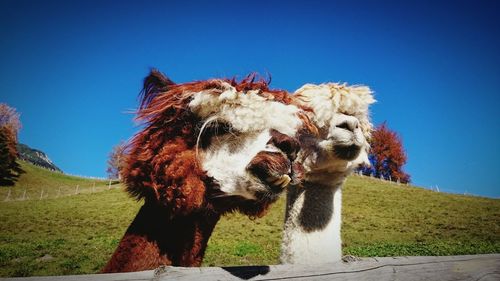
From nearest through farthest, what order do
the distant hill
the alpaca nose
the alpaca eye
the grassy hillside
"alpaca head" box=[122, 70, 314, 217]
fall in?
"alpaca head" box=[122, 70, 314, 217], the alpaca eye, the alpaca nose, the grassy hillside, the distant hill

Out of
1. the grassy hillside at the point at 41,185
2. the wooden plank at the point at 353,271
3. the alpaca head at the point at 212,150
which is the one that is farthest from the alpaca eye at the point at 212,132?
the grassy hillside at the point at 41,185

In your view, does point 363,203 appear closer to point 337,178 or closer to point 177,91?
point 337,178

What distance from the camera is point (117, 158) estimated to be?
68.6 inches

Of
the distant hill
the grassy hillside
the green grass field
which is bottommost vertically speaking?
the green grass field

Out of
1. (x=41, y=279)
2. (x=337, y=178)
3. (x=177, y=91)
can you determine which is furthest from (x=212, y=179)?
(x=337, y=178)

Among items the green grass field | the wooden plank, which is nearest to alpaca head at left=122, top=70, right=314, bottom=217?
the wooden plank

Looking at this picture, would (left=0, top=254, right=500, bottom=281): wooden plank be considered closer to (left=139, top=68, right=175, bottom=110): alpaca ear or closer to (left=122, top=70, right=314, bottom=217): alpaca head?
(left=122, top=70, right=314, bottom=217): alpaca head

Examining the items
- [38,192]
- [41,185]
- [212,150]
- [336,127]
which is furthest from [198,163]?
[41,185]

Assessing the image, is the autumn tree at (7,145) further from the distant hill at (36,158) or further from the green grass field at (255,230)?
the distant hill at (36,158)

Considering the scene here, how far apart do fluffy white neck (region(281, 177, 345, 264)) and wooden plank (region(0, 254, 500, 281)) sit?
2.51 feet

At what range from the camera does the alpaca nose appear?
8.16ft

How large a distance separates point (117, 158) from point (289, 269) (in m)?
1.09

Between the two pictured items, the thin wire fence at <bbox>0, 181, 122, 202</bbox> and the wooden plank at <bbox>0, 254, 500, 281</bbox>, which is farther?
the thin wire fence at <bbox>0, 181, 122, 202</bbox>

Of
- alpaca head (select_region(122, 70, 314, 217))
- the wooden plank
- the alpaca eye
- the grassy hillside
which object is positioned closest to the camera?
the wooden plank
